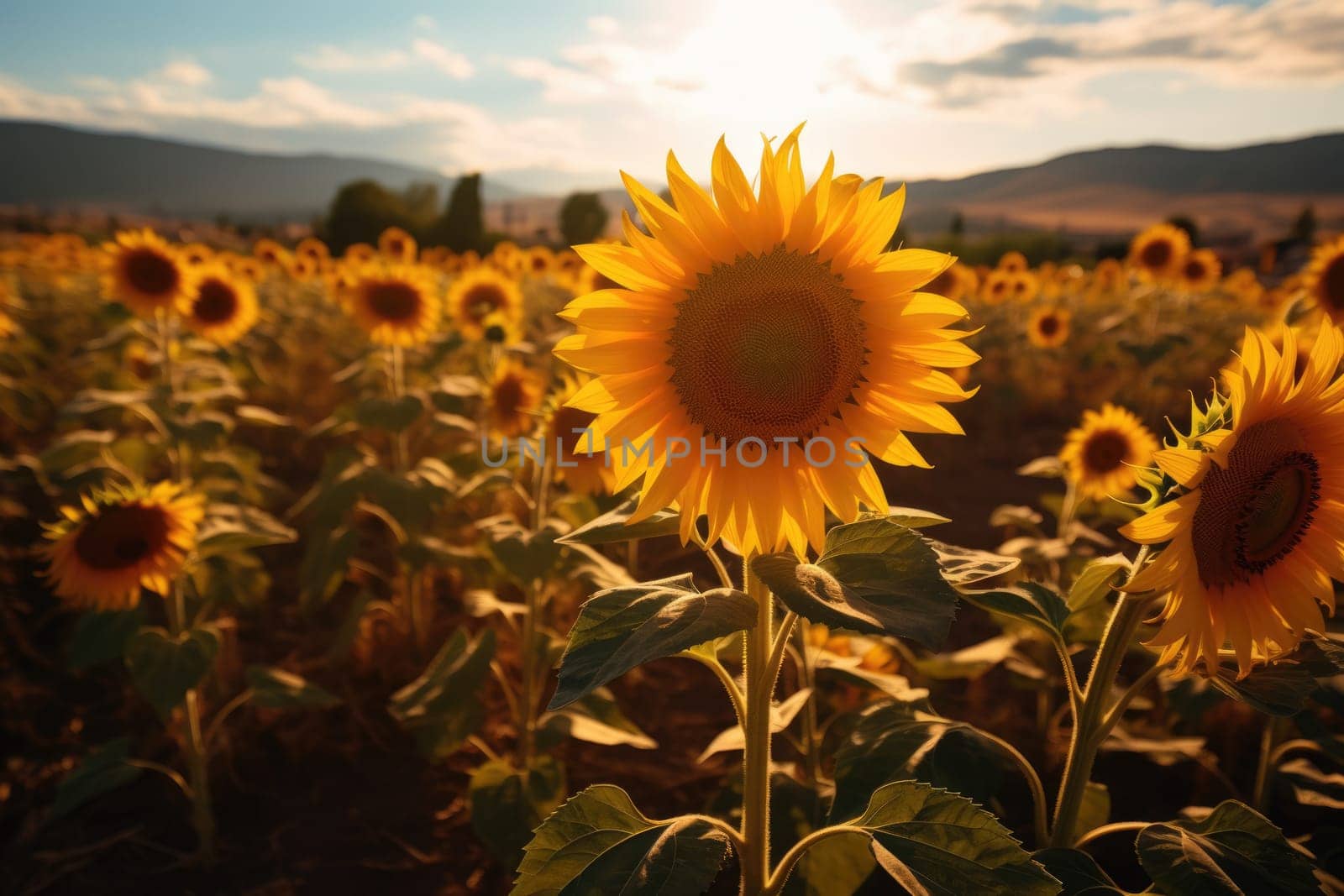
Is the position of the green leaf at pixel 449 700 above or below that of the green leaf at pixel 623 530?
below

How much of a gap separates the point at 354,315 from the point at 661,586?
4108mm

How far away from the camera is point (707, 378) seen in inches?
59.9

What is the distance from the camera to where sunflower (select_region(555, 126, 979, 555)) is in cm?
145

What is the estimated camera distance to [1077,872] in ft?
5.21

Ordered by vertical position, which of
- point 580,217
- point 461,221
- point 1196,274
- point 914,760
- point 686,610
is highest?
point 580,217

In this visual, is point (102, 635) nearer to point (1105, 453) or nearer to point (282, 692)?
point (282, 692)

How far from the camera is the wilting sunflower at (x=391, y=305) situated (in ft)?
16.0

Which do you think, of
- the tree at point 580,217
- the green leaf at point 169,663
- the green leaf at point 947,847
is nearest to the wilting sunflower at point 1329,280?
the green leaf at point 947,847

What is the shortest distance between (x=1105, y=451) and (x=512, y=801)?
301cm

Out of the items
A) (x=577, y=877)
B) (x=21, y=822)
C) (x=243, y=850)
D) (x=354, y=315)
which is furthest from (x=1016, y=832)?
(x=354, y=315)

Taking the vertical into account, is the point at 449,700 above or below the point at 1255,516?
below

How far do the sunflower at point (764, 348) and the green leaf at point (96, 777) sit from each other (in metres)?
2.21

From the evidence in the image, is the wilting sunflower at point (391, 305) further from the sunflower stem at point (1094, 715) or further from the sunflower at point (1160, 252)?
the sunflower at point (1160, 252)

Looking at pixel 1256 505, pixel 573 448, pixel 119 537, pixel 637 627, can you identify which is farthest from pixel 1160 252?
pixel 119 537
